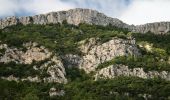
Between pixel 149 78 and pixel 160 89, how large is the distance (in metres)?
11.6

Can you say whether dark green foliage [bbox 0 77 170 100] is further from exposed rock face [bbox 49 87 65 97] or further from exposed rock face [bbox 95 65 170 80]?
exposed rock face [bbox 95 65 170 80]

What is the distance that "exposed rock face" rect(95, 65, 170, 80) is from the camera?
630 feet

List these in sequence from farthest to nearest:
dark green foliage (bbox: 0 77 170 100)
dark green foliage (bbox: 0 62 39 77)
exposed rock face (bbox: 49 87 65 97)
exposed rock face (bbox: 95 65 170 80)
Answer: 1. dark green foliage (bbox: 0 62 39 77)
2. exposed rock face (bbox: 95 65 170 80)
3. exposed rock face (bbox: 49 87 65 97)
4. dark green foliage (bbox: 0 77 170 100)

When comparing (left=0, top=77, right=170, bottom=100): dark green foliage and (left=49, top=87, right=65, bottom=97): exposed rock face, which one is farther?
(left=49, top=87, right=65, bottom=97): exposed rock face

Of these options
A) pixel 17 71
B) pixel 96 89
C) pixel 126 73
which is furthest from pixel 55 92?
pixel 126 73

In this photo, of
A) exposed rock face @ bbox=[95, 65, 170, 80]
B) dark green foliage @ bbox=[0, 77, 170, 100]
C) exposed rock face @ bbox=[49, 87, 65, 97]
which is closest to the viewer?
dark green foliage @ bbox=[0, 77, 170, 100]

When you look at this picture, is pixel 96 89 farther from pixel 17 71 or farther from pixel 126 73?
pixel 17 71

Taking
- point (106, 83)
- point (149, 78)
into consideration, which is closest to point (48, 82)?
point (106, 83)

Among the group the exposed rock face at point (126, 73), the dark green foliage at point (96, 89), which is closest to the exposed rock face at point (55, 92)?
the dark green foliage at point (96, 89)

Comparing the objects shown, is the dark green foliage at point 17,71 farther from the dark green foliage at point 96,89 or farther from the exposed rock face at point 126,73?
the exposed rock face at point 126,73

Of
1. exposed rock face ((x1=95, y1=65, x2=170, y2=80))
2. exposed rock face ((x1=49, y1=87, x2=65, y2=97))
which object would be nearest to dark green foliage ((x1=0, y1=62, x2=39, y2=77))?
exposed rock face ((x1=49, y1=87, x2=65, y2=97))

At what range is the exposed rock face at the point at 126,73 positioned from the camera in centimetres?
19188

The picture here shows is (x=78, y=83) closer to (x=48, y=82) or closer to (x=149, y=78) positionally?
(x=48, y=82)

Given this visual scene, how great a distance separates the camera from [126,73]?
192250 mm
